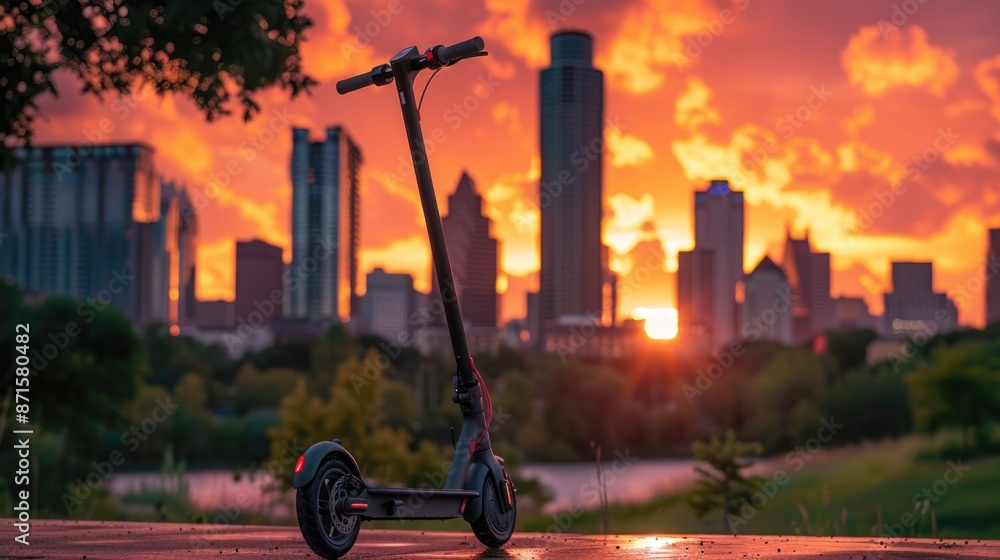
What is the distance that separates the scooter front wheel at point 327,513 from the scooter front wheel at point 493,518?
53.5 inches

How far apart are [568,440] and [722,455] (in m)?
63.0

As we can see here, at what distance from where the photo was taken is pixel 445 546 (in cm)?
836

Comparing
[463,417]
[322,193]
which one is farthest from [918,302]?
[463,417]

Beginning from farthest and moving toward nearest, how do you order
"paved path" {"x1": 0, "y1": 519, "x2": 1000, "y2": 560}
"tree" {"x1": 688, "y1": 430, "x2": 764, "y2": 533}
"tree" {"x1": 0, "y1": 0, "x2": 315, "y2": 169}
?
"tree" {"x1": 688, "y1": 430, "x2": 764, "y2": 533}, "tree" {"x1": 0, "y1": 0, "x2": 315, "y2": 169}, "paved path" {"x1": 0, "y1": 519, "x2": 1000, "y2": 560}

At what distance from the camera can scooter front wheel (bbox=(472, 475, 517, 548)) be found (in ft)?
26.7

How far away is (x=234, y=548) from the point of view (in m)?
7.91

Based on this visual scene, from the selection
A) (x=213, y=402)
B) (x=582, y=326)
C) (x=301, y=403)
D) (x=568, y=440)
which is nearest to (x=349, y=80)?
(x=301, y=403)

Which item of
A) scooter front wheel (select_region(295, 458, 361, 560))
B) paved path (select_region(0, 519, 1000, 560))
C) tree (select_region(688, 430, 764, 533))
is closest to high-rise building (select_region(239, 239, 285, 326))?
tree (select_region(688, 430, 764, 533))

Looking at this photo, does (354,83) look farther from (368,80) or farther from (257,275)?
(257,275)

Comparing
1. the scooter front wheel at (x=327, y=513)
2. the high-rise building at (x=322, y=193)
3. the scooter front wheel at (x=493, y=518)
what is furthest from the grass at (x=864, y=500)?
the high-rise building at (x=322, y=193)

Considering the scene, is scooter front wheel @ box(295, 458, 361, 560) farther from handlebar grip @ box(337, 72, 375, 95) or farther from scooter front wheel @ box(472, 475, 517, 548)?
handlebar grip @ box(337, 72, 375, 95)

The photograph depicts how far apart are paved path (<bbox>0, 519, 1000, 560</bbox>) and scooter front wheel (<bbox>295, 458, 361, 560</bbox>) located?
34 centimetres

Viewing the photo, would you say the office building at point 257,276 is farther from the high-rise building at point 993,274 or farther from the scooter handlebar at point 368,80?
the scooter handlebar at point 368,80

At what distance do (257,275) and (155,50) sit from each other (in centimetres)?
16995
